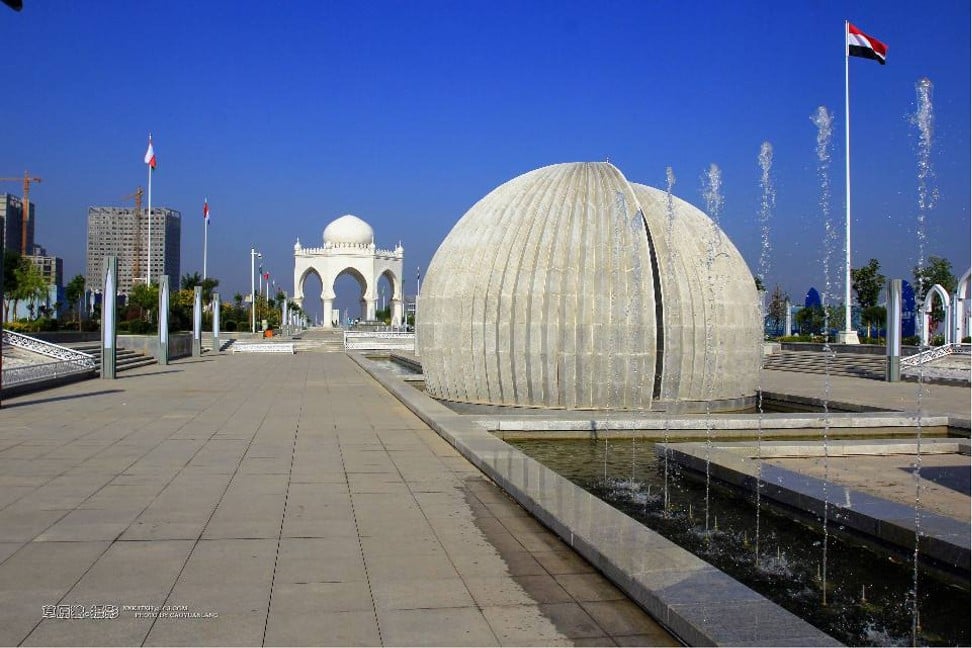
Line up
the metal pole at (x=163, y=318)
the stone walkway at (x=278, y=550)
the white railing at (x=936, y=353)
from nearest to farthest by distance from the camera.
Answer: the stone walkway at (x=278, y=550), the white railing at (x=936, y=353), the metal pole at (x=163, y=318)

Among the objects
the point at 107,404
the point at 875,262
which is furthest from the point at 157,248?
the point at 107,404

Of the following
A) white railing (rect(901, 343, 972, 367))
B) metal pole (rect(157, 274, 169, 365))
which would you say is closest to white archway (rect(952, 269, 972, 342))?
white railing (rect(901, 343, 972, 367))

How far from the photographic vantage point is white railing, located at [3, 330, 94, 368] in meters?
20.6

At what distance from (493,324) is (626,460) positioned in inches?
172

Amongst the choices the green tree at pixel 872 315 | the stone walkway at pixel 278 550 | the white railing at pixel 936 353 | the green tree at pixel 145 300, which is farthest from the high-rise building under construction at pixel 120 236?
the stone walkway at pixel 278 550

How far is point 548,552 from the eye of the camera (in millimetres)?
5234

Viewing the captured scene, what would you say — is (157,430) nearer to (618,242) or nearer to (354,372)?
(618,242)

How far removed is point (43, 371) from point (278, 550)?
14891 mm

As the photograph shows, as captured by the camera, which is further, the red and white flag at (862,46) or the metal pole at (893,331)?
→ the red and white flag at (862,46)

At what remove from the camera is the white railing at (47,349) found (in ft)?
67.6

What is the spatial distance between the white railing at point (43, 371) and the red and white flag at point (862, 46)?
24437mm

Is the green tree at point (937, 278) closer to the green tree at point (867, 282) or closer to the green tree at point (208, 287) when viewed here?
the green tree at point (867, 282)

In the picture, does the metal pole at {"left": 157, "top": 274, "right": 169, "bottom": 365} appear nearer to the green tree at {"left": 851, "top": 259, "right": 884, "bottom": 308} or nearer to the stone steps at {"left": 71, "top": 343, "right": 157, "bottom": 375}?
the stone steps at {"left": 71, "top": 343, "right": 157, "bottom": 375}

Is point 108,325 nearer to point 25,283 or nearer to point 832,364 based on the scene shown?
point 832,364
